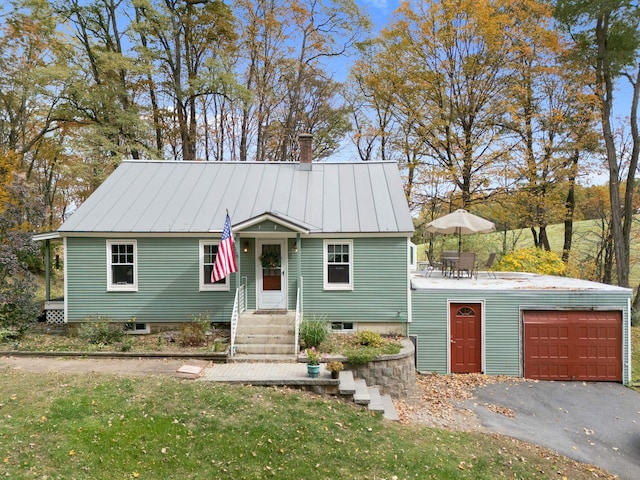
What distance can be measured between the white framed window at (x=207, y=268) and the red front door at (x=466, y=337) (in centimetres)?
732

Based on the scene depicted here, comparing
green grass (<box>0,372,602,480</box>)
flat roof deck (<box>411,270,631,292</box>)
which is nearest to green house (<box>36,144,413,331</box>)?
flat roof deck (<box>411,270,631,292</box>)

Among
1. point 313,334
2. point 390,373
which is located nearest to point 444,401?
point 390,373

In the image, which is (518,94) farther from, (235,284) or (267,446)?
(267,446)

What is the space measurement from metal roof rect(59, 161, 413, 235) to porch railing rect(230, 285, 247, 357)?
2.12 meters

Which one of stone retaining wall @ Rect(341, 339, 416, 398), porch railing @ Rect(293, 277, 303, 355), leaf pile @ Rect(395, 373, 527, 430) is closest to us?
leaf pile @ Rect(395, 373, 527, 430)

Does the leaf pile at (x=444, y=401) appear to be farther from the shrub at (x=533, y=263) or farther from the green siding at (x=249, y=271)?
the shrub at (x=533, y=263)

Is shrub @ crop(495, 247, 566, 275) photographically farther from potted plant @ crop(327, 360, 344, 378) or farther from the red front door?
potted plant @ crop(327, 360, 344, 378)

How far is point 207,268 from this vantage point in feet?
41.5

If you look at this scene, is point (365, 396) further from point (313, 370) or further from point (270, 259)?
point (270, 259)

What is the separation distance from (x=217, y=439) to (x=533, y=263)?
17.4m

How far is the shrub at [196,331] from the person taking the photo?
1155cm

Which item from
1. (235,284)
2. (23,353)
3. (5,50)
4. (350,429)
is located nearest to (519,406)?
(350,429)

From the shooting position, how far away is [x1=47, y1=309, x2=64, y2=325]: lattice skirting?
1346 centimetres

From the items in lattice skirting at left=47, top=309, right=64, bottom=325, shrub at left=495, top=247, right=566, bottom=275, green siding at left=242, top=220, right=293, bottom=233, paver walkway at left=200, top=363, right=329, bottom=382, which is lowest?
paver walkway at left=200, top=363, right=329, bottom=382
